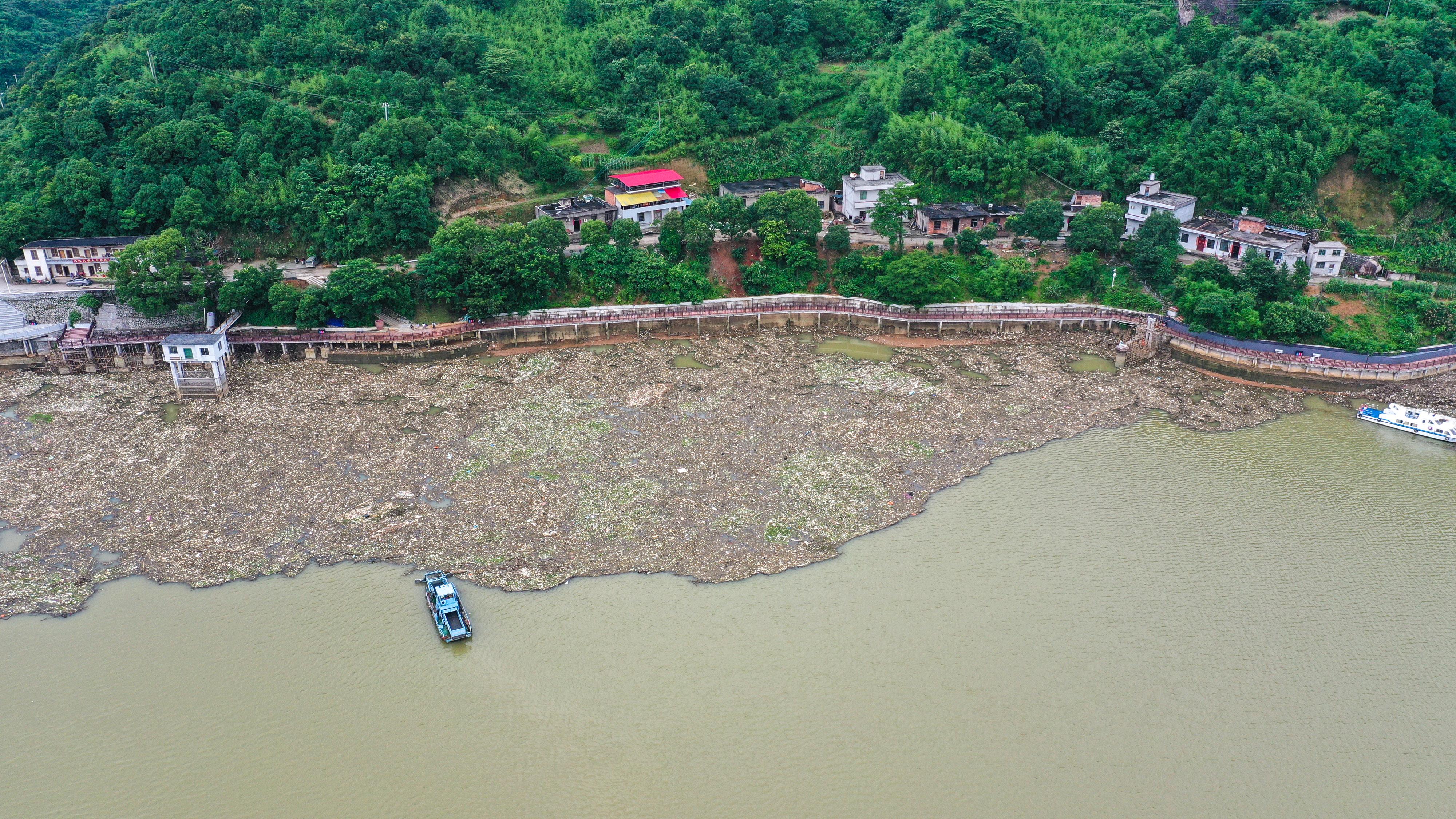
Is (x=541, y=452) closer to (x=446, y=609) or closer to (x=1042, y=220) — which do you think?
(x=446, y=609)

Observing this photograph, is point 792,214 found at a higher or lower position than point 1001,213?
higher

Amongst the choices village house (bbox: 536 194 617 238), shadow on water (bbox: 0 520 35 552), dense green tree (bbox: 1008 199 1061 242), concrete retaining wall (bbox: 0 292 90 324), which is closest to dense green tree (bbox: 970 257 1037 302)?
dense green tree (bbox: 1008 199 1061 242)

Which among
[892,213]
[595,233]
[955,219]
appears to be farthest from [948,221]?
[595,233]

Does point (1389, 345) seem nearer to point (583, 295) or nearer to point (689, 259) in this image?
point (689, 259)

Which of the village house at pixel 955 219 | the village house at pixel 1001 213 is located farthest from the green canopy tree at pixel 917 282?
the village house at pixel 1001 213

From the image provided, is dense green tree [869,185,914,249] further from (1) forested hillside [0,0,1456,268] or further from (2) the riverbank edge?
(2) the riverbank edge
